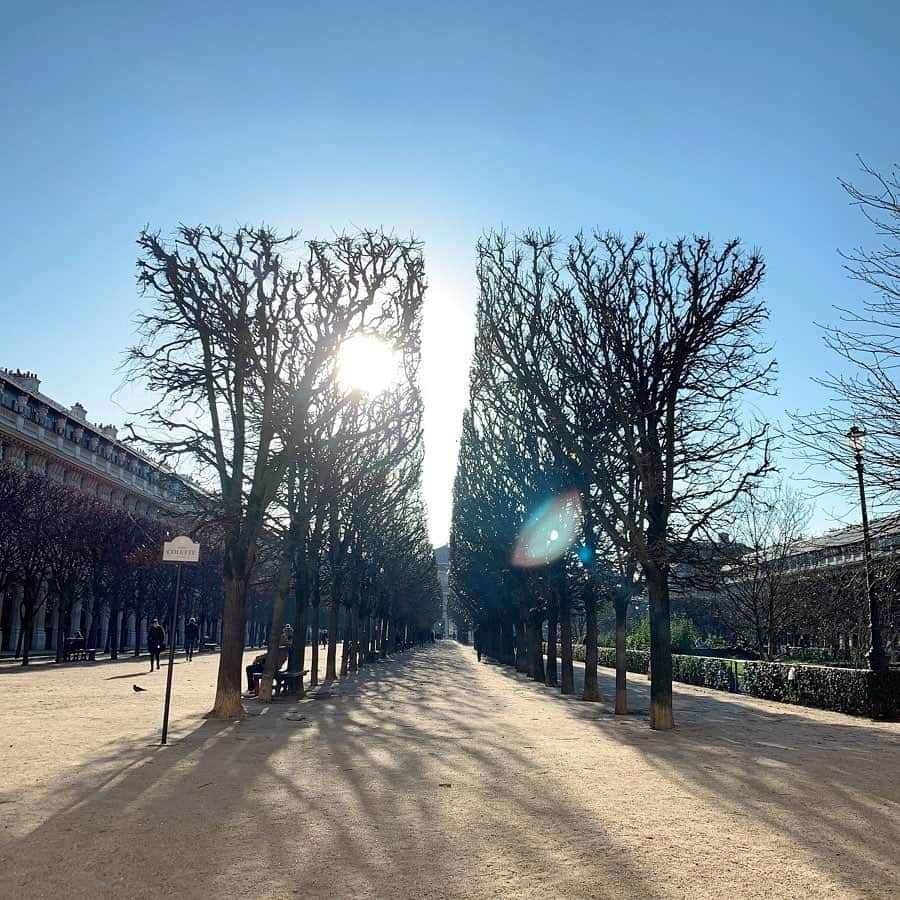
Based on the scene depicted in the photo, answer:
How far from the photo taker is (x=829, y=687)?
22141 mm

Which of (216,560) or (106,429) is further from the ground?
(106,429)


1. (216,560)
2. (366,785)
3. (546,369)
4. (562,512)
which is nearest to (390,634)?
(216,560)

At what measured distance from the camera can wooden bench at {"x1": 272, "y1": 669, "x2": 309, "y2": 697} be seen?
21844 millimetres

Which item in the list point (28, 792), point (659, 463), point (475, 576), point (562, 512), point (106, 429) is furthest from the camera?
point (106, 429)

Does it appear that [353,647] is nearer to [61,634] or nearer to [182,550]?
[61,634]

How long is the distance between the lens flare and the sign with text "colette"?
40.5 feet

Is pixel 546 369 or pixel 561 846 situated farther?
pixel 546 369

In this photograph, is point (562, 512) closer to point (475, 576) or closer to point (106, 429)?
point (475, 576)

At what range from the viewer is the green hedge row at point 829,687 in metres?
19.7

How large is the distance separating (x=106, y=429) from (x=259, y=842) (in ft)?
248

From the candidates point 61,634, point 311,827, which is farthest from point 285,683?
point 61,634

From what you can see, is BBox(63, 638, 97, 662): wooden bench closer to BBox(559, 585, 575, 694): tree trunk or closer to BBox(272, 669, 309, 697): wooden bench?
BBox(272, 669, 309, 697): wooden bench

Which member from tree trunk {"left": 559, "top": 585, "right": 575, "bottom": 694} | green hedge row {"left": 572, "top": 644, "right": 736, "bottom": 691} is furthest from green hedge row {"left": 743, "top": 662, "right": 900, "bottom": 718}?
tree trunk {"left": 559, "top": 585, "right": 575, "bottom": 694}

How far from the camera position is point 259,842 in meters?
6.93
